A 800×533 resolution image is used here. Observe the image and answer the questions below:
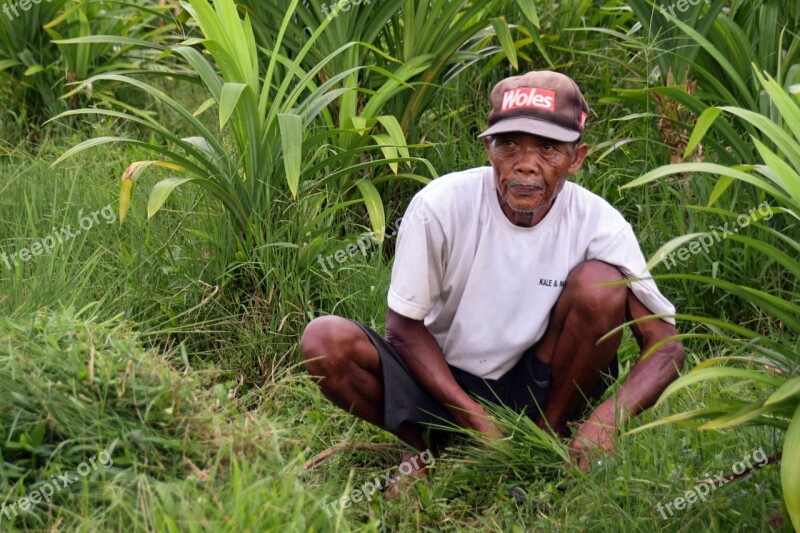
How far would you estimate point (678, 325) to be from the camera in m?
3.79

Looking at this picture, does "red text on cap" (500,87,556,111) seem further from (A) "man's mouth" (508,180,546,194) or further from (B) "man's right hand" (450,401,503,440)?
(B) "man's right hand" (450,401,503,440)

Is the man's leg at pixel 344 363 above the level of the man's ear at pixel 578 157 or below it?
below

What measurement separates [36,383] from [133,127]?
3204mm

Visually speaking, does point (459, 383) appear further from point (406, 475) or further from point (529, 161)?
point (529, 161)

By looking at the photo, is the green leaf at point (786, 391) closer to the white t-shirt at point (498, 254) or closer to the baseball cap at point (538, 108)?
the white t-shirt at point (498, 254)

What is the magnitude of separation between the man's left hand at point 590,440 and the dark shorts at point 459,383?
5.8 inches

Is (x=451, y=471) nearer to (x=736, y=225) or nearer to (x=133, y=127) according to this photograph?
(x=736, y=225)

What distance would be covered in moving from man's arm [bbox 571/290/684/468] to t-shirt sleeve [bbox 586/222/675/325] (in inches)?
1.4

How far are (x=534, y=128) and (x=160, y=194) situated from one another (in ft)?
3.97

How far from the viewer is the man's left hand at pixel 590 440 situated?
2.95 meters
